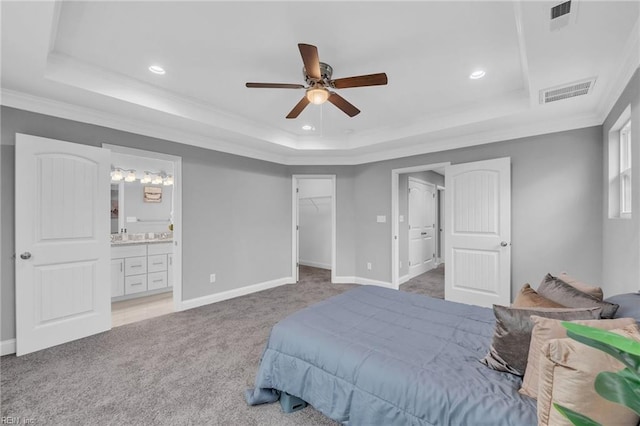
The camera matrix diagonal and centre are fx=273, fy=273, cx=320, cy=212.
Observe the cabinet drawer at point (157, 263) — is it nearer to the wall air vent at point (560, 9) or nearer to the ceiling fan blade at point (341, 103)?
the ceiling fan blade at point (341, 103)

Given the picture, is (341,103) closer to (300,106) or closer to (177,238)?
(300,106)

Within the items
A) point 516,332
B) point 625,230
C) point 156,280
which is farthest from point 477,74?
point 156,280

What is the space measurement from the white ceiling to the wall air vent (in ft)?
0.15

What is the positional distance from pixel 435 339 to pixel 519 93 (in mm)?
2853

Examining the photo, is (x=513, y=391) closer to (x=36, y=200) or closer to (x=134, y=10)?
(x=134, y=10)

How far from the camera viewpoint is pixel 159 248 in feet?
14.7

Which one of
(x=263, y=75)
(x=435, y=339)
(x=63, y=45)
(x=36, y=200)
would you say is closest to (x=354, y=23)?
(x=263, y=75)

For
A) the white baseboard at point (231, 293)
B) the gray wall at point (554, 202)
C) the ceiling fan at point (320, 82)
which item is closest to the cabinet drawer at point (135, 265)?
the white baseboard at point (231, 293)

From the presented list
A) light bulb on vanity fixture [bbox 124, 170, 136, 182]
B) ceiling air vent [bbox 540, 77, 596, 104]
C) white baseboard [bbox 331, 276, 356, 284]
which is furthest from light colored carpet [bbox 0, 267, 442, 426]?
ceiling air vent [bbox 540, 77, 596, 104]

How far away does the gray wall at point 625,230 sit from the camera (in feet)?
6.32

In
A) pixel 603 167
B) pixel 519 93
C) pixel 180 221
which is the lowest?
pixel 180 221

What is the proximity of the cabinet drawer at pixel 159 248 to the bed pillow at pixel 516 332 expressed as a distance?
183 inches

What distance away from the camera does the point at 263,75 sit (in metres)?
2.61

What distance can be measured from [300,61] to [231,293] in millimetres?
3356
